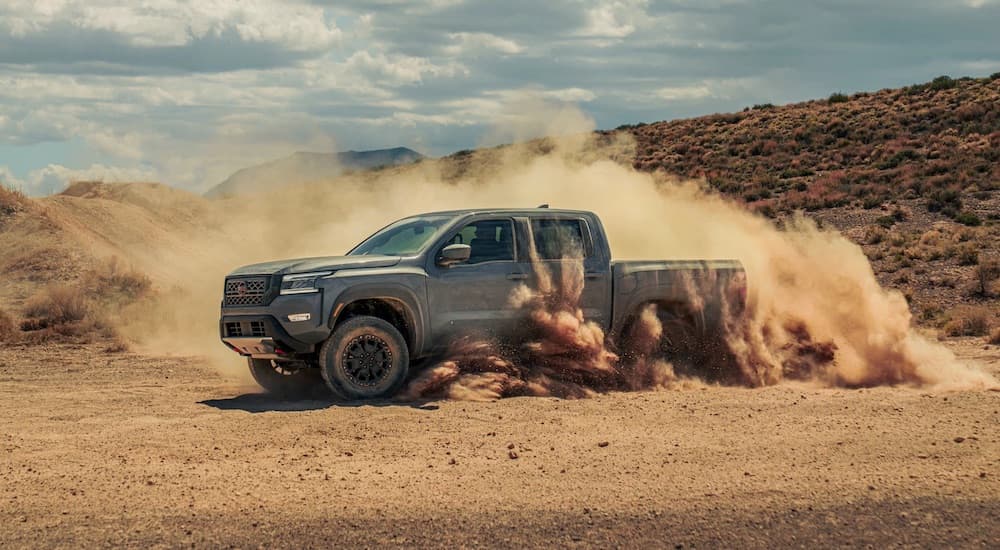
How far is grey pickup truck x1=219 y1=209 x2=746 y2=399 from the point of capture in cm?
1111

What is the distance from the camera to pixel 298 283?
1111cm

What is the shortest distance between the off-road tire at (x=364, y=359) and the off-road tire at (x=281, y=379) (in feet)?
3.44

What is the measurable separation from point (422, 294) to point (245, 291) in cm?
182

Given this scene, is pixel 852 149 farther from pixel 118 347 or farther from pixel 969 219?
pixel 118 347

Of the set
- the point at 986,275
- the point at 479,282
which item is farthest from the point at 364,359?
the point at 986,275

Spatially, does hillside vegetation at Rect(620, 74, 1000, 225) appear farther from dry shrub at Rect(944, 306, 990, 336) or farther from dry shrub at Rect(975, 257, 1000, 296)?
dry shrub at Rect(944, 306, 990, 336)

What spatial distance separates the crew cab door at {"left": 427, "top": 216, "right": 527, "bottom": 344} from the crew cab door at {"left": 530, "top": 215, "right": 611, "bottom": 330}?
13.9 inches

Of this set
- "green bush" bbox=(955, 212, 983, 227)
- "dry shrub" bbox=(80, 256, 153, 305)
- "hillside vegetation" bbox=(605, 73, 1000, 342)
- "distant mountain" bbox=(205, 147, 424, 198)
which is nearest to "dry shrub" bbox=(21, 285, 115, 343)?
"dry shrub" bbox=(80, 256, 153, 305)

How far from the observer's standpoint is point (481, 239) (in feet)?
39.8

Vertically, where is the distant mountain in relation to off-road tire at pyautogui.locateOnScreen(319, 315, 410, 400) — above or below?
above

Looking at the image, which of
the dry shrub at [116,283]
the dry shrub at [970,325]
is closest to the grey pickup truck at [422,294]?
the dry shrub at [970,325]

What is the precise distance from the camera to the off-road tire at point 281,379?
12133 mm

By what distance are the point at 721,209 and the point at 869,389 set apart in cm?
672

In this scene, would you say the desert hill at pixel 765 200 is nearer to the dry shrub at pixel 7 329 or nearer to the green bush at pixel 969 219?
the green bush at pixel 969 219
